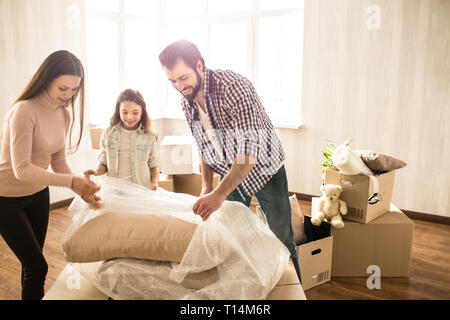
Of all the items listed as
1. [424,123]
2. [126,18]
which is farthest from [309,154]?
[126,18]

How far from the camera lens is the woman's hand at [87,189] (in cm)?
123

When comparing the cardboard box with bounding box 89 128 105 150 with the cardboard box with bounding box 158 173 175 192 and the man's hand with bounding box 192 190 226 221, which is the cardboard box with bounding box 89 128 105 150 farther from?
the man's hand with bounding box 192 190 226 221

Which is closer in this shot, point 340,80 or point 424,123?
point 424,123

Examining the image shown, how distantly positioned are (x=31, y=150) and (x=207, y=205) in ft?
2.34

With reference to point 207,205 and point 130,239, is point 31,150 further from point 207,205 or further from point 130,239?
point 207,205

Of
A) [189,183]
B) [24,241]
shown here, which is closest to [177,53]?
[24,241]

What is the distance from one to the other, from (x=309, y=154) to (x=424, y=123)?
1044mm

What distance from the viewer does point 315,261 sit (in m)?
2.15

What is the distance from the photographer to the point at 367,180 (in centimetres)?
222

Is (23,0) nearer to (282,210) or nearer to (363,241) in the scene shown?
(282,210)

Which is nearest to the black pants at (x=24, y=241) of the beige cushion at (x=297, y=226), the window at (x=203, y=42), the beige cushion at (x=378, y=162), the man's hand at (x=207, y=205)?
the man's hand at (x=207, y=205)

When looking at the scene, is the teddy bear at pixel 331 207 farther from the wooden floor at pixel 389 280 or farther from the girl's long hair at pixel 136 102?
the girl's long hair at pixel 136 102

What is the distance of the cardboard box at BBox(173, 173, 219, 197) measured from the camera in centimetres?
315

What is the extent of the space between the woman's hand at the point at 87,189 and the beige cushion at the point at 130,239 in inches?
4.4
